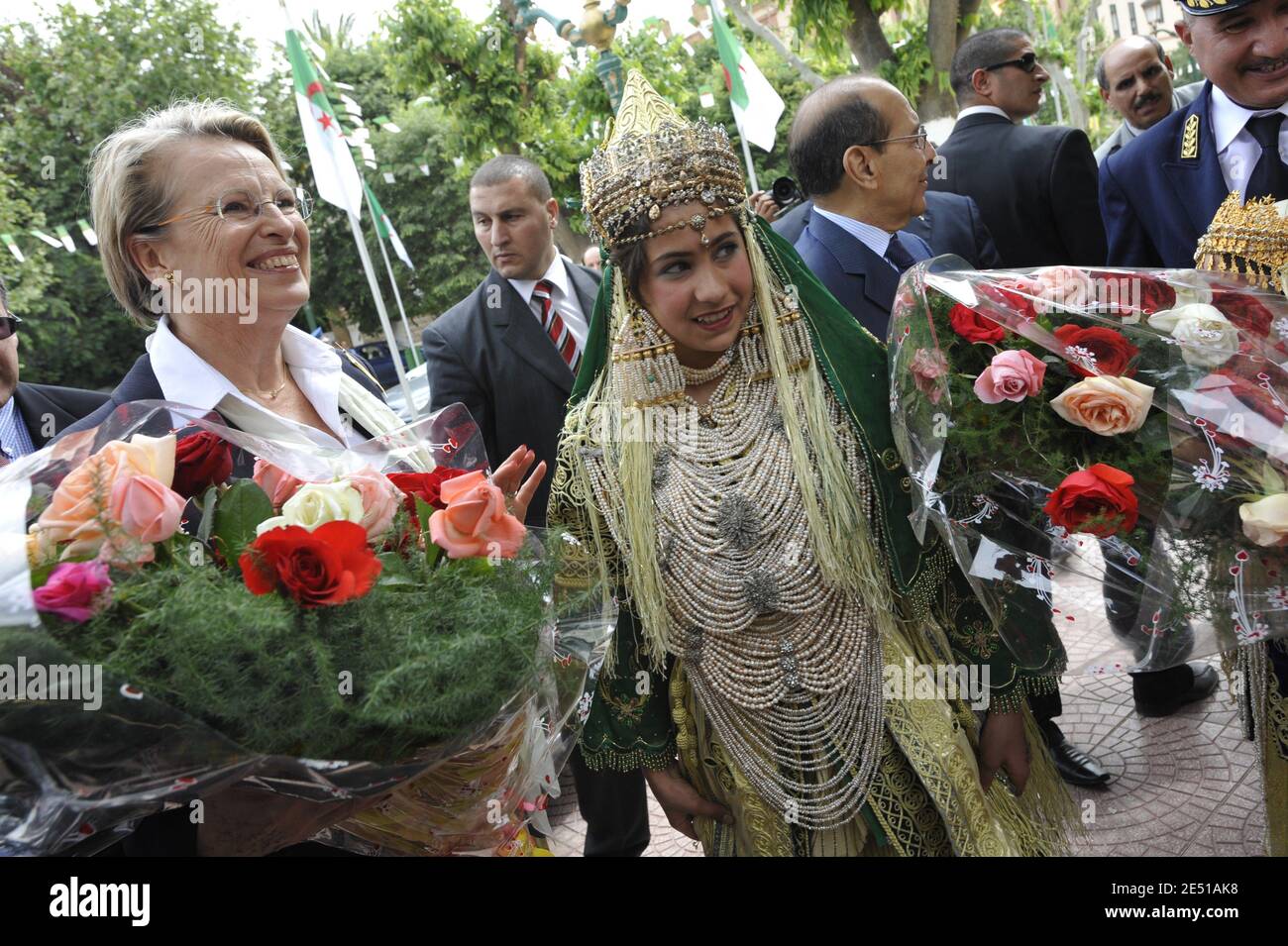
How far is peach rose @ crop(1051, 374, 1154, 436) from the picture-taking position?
1874 mm

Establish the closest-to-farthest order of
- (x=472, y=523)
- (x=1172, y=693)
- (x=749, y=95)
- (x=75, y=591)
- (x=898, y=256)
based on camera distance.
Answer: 1. (x=75, y=591)
2. (x=472, y=523)
3. (x=898, y=256)
4. (x=1172, y=693)
5. (x=749, y=95)

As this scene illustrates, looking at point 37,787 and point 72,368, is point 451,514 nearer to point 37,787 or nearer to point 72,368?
point 37,787

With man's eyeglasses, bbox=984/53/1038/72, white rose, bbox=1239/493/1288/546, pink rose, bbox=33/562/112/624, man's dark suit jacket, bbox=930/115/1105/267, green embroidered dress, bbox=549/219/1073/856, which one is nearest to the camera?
pink rose, bbox=33/562/112/624

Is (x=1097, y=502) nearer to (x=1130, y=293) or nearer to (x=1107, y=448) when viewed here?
(x=1107, y=448)

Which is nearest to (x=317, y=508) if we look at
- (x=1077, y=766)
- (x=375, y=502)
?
(x=375, y=502)

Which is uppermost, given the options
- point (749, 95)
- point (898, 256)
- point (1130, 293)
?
point (749, 95)

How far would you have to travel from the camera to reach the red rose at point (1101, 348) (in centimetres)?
195

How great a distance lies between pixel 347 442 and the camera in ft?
8.37

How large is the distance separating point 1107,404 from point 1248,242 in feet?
3.39

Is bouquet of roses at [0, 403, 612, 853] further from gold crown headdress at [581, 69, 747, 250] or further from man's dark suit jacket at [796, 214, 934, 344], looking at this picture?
man's dark suit jacket at [796, 214, 934, 344]

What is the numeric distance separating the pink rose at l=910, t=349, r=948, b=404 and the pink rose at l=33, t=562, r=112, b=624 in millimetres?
1452

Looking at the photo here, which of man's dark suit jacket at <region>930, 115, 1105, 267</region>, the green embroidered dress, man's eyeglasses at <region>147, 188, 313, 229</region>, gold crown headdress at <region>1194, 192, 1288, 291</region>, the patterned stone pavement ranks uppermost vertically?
man's dark suit jacket at <region>930, 115, 1105, 267</region>

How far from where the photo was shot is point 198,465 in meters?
1.69

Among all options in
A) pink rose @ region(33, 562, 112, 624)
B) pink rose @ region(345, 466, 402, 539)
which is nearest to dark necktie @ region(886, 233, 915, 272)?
pink rose @ region(345, 466, 402, 539)
